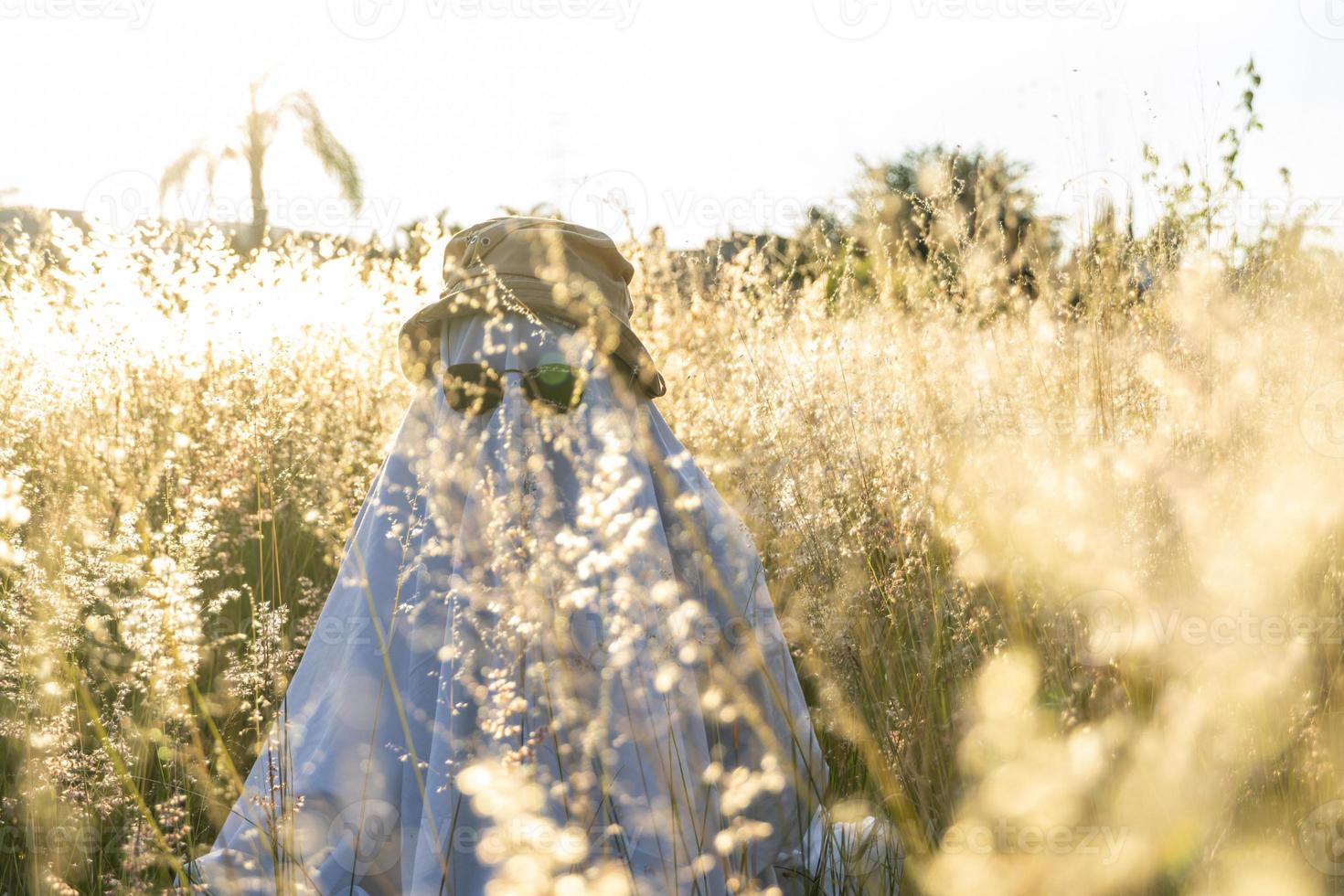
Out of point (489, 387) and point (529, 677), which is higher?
point (489, 387)

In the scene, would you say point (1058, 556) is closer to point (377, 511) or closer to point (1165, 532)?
point (1165, 532)

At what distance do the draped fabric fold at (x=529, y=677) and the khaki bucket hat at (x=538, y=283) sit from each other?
6cm

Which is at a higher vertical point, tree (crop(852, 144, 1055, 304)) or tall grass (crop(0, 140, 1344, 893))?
tree (crop(852, 144, 1055, 304))

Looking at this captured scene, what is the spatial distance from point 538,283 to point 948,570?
117 centimetres

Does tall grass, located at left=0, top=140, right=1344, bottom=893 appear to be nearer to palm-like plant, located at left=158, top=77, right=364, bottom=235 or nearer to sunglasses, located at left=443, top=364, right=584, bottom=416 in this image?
sunglasses, located at left=443, top=364, right=584, bottom=416

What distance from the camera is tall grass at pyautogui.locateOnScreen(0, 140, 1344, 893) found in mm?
1499

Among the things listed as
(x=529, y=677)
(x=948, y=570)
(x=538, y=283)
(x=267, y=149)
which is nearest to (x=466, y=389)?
(x=538, y=283)

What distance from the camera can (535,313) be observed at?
201 cm

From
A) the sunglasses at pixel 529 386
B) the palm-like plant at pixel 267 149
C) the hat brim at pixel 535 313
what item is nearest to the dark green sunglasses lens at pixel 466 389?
the sunglasses at pixel 529 386

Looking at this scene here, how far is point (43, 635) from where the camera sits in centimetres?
164

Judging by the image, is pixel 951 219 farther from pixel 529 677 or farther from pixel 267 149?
pixel 267 149

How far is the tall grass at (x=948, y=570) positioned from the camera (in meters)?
1.50

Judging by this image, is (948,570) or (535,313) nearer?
(535,313)

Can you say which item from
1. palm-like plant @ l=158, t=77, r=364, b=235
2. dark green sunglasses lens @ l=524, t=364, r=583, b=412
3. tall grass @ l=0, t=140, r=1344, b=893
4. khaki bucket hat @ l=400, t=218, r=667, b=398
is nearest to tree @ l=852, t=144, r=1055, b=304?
tall grass @ l=0, t=140, r=1344, b=893
